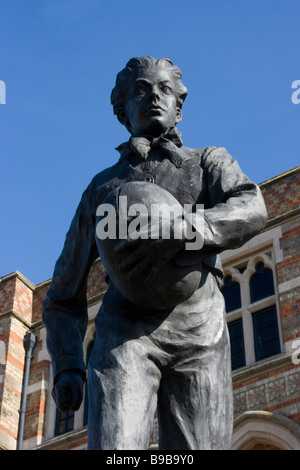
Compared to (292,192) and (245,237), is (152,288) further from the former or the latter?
(292,192)

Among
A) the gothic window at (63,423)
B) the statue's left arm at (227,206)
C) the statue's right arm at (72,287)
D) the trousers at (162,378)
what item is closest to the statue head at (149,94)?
the statue's left arm at (227,206)

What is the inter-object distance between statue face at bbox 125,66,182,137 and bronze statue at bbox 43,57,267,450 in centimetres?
9

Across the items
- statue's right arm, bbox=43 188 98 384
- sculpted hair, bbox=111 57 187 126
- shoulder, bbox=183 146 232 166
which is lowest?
statue's right arm, bbox=43 188 98 384

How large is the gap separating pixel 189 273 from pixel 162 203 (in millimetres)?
241

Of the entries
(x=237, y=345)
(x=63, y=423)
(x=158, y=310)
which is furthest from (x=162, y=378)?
(x=63, y=423)

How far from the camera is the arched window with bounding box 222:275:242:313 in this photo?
47.5ft

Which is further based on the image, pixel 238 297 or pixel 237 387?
pixel 238 297

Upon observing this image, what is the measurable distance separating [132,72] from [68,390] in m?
1.23

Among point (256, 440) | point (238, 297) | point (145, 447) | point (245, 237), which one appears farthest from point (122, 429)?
point (238, 297)

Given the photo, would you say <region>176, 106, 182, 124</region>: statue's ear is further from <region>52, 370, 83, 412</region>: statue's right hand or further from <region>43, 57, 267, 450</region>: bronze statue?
<region>52, 370, 83, 412</region>: statue's right hand

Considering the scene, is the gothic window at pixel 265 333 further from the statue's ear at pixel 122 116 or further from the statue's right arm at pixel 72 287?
the statue's right arm at pixel 72 287

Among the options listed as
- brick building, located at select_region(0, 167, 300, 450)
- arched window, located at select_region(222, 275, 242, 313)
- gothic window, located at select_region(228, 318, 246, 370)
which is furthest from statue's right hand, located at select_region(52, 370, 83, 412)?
arched window, located at select_region(222, 275, 242, 313)
